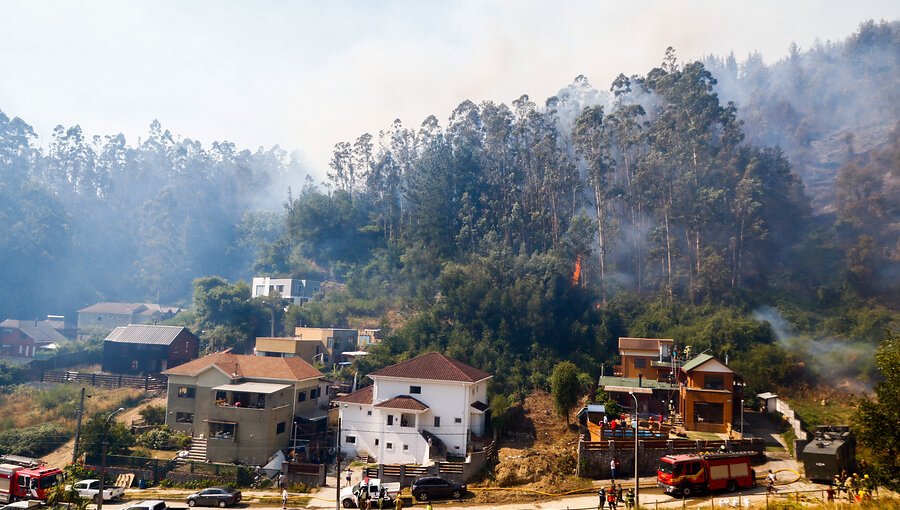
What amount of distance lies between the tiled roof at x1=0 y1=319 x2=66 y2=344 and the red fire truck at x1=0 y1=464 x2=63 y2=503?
53.5 meters

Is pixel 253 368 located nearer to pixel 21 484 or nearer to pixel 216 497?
pixel 216 497

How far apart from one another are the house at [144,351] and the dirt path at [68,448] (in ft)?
32.2

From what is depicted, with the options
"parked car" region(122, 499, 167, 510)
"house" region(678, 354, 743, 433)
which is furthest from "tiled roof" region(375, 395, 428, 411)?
"house" region(678, 354, 743, 433)

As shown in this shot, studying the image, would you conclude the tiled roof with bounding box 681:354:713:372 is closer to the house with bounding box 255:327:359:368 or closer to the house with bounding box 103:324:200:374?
the house with bounding box 255:327:359:368

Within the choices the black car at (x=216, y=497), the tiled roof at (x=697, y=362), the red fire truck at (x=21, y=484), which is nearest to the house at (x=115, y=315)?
the red fire truck at (x=21, y=484)

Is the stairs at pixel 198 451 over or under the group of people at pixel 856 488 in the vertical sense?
under

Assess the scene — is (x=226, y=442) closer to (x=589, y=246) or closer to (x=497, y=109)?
(x=589, y=246)

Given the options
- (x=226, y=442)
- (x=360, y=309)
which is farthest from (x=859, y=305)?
(x=226, y=442)

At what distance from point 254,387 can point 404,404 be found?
34.3 ft

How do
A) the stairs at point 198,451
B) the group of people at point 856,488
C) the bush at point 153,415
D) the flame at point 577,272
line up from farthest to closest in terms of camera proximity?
the flame at point 577,272 → the bush at point 153,415 → the stairs at point 198,451 → the group of people at point 856,488

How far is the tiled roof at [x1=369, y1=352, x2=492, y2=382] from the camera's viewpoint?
4128cm

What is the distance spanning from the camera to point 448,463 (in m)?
35.5

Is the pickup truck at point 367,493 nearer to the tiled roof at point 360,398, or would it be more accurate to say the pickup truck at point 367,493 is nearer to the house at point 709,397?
the tiled roof at point 360,398

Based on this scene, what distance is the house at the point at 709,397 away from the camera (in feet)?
127
